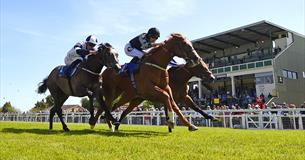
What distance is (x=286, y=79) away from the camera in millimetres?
37812

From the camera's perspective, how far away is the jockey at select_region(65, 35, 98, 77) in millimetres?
9227

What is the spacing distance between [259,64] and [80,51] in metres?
31.4

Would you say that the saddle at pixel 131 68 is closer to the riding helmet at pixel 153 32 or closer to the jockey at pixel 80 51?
the riding helmet at pixel 153 32

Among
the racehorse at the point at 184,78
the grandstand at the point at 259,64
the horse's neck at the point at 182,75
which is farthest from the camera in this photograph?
the grandstand at the point at 259,64

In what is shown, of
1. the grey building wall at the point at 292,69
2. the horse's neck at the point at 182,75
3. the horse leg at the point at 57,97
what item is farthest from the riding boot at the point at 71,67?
the grey building wall at the point at 292,69

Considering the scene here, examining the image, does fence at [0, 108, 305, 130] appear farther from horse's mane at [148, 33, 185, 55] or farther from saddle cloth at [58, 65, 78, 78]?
saddle cloth at [58, 65, 78, 78]

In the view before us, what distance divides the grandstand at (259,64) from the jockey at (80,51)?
24566mm

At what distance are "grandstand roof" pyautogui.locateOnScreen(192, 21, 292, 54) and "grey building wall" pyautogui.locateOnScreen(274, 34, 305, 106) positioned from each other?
2776mm

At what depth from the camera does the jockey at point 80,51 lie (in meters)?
9.23

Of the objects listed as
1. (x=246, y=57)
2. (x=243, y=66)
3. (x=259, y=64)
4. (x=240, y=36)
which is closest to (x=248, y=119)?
(x=259, y=64)

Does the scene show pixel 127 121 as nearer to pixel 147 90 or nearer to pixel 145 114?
pixel 145 114

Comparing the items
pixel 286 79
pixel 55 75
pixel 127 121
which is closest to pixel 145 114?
pixel 127 121

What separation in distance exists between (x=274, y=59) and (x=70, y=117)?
23491mm

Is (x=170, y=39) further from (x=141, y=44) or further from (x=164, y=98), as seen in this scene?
(x=164, y=98)
